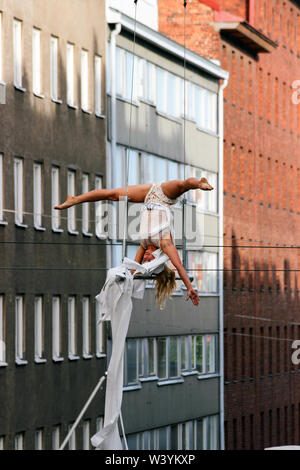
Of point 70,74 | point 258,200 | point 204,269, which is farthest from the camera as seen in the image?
point 258,200

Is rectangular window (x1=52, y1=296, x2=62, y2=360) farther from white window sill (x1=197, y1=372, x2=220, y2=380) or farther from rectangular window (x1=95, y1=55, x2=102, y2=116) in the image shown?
white window sill (x1=197, y1=372, x2=220, y2=380)

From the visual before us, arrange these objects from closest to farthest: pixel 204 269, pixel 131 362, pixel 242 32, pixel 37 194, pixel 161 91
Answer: pixel 37 194, pixel 131 362, pixel 161 91, pixel 204 269, pixel 242 32

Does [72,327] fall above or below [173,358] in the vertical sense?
above

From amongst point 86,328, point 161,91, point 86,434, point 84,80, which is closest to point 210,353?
point 161,91

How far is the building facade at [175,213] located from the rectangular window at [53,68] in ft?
19.0

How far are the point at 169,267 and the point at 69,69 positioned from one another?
40957 millimetres

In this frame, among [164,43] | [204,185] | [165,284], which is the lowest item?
[165,284]

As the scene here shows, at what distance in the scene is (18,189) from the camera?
216 ft

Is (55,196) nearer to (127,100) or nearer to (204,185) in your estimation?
(127,100)

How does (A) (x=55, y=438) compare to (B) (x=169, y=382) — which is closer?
(A) (x=55, y=438)

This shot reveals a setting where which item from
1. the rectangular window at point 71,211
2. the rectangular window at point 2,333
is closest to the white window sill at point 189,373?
the rectangular window at point 71,211

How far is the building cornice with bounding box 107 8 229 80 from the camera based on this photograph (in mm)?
75125

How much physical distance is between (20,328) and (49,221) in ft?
15.0
